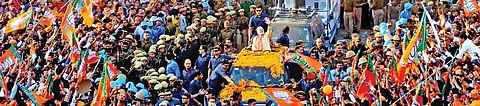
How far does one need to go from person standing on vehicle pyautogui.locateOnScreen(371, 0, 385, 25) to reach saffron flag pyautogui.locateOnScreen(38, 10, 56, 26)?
22.8ft

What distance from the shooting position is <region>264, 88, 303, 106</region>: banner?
37156 mm

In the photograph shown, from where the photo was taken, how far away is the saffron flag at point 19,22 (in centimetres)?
4306

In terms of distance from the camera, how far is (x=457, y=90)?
122ft

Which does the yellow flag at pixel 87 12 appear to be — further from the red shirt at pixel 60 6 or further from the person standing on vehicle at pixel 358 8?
the person standing on vehicle at pixel 358 8

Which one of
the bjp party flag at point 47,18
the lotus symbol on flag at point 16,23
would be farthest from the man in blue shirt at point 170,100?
the bjp party flag at point 47,18

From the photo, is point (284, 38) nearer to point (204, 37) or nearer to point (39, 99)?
point (204, 37)

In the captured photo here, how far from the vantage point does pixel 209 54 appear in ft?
136

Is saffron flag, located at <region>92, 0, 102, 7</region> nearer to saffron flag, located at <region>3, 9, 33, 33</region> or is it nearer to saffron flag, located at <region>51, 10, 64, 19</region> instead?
saffron flag, located at <region>51, 10, 64, 19</region>

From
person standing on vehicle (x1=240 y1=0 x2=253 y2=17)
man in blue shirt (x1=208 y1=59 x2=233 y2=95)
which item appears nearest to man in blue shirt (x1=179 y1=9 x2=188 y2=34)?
person standing on vehicle (x1=240 y1=0 x2=253 y2=17)

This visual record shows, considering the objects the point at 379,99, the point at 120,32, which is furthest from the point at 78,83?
the point at 379,99

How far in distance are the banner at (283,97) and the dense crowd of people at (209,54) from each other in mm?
328

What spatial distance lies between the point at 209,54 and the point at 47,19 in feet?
16.5

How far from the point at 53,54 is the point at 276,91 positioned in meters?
6.41

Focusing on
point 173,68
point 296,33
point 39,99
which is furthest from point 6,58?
point 296,33
